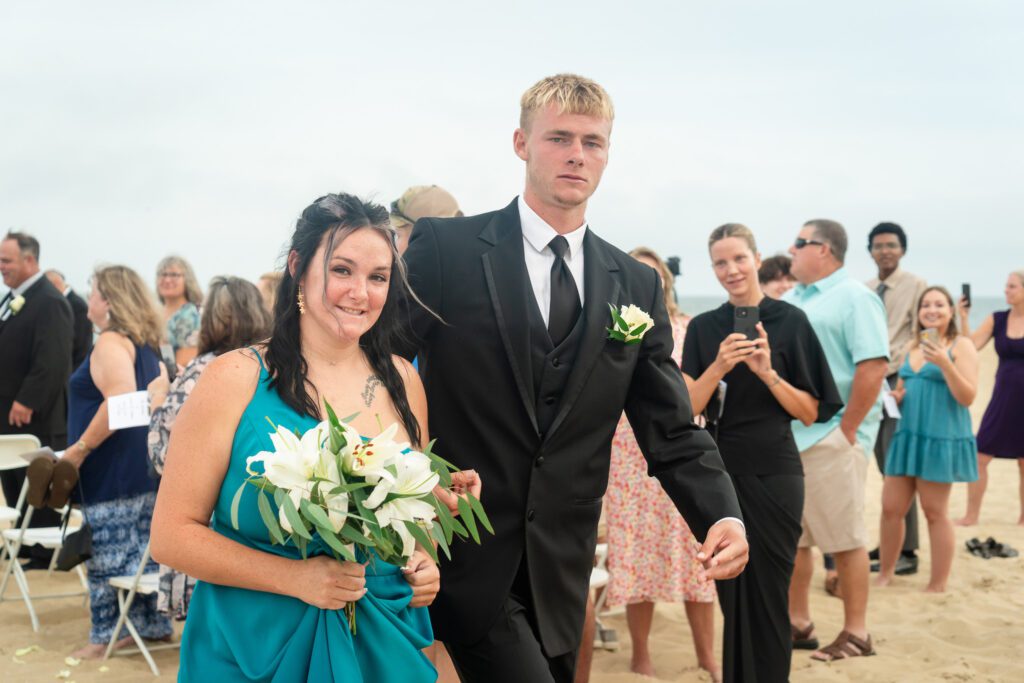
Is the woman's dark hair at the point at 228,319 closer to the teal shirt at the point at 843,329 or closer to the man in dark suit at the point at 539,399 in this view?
the man in dark suit at the point at 539,399

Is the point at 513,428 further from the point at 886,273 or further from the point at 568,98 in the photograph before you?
the point at 886,273

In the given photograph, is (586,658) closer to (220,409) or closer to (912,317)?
(220,409)

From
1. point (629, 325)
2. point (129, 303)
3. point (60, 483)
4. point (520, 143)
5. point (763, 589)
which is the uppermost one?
point (520, 143)

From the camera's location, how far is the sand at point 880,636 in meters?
6.01

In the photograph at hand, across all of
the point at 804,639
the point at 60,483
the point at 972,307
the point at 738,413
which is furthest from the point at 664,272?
the point at 972,307

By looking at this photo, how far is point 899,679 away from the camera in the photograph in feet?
19.5

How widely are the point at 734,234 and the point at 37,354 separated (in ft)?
20.7

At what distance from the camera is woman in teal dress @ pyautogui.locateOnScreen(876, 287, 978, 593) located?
7.88m

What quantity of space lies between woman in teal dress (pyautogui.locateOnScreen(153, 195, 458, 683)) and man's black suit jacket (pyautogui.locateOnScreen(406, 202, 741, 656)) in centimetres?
28

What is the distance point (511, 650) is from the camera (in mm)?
3049

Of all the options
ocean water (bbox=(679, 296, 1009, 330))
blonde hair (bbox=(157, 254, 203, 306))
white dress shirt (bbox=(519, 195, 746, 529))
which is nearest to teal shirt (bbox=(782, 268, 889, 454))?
white dress shirt (bbox=(519, 195, 746, 529))

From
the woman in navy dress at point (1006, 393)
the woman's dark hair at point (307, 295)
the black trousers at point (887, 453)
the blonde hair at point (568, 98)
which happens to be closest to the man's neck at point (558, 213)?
the blonde hair at point (568, 98)

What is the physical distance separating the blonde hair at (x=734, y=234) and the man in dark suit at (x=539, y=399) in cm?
210

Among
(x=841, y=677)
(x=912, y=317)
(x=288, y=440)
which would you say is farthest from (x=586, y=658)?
(x=912, y=317)
